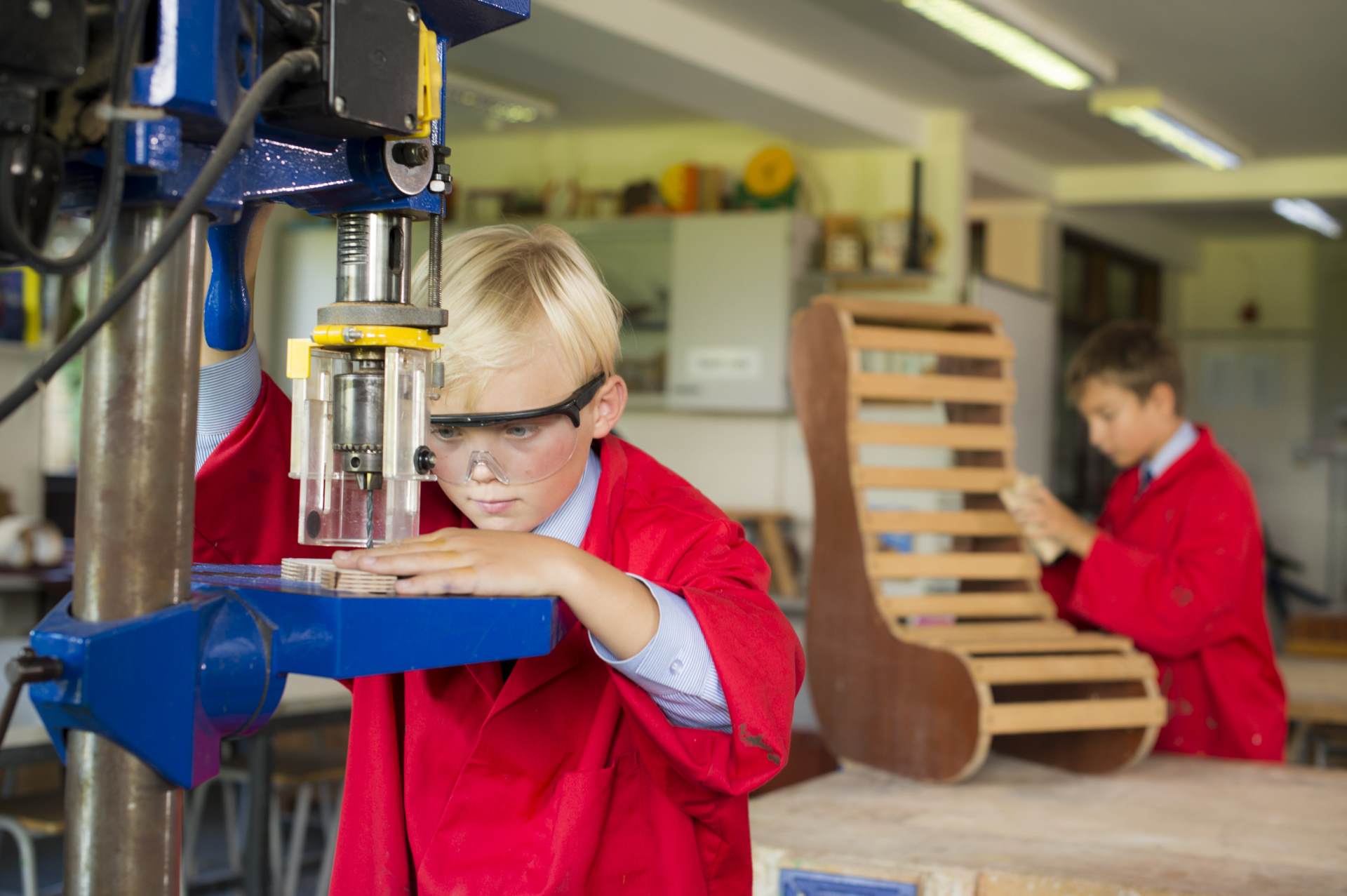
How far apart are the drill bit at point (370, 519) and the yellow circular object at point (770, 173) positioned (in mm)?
5524

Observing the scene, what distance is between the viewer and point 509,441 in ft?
3.81

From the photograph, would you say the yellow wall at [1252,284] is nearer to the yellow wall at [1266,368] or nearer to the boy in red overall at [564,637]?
the yellow wall at [1266,368]

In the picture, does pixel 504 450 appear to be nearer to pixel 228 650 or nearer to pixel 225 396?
pixel 225 396

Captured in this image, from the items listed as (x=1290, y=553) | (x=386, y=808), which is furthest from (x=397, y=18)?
(x=1290, y=553)

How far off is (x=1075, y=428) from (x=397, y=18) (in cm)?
806

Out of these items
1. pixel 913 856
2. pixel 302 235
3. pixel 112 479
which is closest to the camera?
pixel 112 479

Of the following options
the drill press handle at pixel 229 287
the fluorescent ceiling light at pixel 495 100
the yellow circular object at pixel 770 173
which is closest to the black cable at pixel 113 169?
the drill press handle at pixel 229 287

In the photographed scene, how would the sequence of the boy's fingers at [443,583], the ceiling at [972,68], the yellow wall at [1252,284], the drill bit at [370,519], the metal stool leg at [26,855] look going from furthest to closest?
the yellow wall at [1252,284]
the ceiling at [972,68]
the metal stool leg at [26,855]
the drill bit at [370,519]
the boy's fingers at [443,583]

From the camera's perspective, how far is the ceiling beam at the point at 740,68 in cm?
457

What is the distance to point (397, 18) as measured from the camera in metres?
0.82

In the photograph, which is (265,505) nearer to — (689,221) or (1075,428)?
→ (689,221)

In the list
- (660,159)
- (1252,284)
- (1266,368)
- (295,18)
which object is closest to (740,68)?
(660,159)

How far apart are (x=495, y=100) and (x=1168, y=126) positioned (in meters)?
3.18

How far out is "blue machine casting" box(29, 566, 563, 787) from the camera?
0.69m
